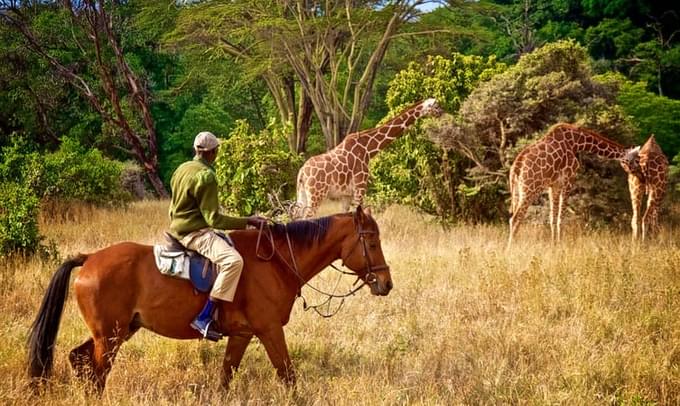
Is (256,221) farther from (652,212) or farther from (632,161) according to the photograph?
(652,212)

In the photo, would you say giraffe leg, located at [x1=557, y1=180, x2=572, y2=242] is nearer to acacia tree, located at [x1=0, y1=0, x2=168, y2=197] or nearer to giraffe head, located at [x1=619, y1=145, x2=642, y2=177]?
giraffe head, located at [x1=619, y1=145, x2=642, y2=177]

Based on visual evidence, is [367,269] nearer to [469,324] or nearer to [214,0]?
[469,324]

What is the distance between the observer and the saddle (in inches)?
187

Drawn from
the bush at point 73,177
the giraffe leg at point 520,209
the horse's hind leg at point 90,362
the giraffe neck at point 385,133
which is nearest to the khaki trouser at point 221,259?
the horse's hind leg at point 90,362

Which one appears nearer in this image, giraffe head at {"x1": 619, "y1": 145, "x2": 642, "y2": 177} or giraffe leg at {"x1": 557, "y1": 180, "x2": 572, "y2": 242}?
giraffe leg at {"x1": 557, "y1": 180, "x2": 572, "y2": 242}

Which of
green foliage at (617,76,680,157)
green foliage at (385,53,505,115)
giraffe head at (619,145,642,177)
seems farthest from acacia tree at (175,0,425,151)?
giraffe head at (619,145,642,177)

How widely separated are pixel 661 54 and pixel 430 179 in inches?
548

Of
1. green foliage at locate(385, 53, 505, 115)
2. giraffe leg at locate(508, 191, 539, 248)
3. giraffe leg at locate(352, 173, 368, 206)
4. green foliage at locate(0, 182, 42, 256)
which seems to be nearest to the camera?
green foliage at locate(0, 182, 42, 256)

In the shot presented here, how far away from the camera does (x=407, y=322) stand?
6.80m

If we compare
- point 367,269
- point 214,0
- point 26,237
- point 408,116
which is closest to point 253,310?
point 367,269

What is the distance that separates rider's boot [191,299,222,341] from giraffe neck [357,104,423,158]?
6662mm

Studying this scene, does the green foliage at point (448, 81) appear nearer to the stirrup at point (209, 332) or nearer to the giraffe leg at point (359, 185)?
the giraffe leg at point (359, 185)

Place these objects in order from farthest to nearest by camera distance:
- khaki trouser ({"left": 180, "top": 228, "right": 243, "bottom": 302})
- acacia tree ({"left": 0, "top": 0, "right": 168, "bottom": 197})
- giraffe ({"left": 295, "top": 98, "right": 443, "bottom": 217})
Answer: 1. acacia tree ({"left": 0, "top": 0, "right": 168, "bottom": 197})
2. giraffe ({"left": 295, "top": 98, "right": 443, "bottom": 217})
3. khaki trouser ({"left": 180, "top": 228, "right": 243, "bottom": 302})

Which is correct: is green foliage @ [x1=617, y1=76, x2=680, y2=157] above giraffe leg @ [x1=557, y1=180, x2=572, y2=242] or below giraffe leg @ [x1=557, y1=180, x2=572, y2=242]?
above
